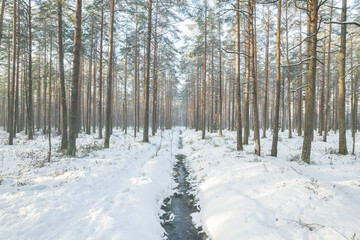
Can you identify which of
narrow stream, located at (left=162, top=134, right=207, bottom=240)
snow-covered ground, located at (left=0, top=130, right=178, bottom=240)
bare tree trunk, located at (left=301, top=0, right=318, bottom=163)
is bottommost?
narrow stream, located at (left=162, top=134, right=207, bottom=240)

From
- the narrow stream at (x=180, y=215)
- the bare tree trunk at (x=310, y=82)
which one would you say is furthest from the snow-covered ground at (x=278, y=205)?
the bare tree trunk at (x=310, y=82)

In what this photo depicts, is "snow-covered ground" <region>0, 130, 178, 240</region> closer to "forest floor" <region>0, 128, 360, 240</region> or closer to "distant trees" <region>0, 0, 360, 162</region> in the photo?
"forest floor" <region>0, 128, 360, 240</region>

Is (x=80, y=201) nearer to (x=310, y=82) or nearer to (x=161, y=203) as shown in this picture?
(x=161, y=203)

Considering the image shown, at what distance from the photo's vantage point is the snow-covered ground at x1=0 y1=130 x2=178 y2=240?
3.30m

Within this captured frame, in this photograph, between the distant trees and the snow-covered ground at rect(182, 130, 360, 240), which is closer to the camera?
the snow-covered ground at rect(182, 130, 360, 240)

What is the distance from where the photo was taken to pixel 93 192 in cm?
493

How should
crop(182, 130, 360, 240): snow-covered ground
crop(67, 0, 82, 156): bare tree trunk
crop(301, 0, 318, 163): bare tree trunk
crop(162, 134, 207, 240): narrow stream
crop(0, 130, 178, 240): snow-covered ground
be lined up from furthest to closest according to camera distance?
crop(67, 0, 82, 156): bare tree trunk
crop(301, 0, 318, 163): bare tree trunk
crop(162, 134, 207, 240): narrow stream
crop(0, 130, 178, 240): snow-covered ground
crop(182, 130, 360, 240): snow-covered ground

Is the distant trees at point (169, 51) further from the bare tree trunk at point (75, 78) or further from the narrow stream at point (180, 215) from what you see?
the narrow stream at point (180, 215)

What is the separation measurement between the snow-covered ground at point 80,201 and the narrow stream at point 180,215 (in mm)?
279

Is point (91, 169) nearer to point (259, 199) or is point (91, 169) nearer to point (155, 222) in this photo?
point (155, 222)

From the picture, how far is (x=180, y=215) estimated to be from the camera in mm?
5016

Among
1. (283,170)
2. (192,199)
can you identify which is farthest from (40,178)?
(283,170)

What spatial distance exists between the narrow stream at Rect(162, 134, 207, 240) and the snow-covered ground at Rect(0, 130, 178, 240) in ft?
0.92

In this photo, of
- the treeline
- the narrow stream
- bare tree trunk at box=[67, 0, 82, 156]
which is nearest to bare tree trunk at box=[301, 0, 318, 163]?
the treeline
